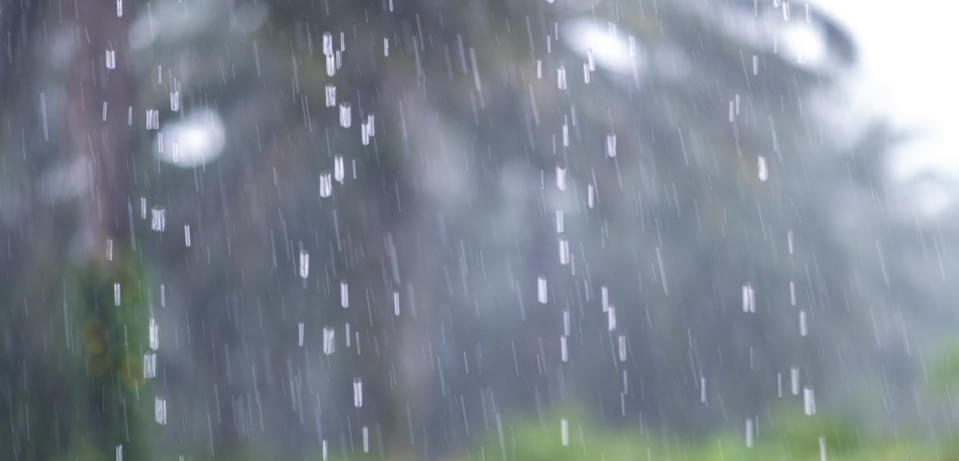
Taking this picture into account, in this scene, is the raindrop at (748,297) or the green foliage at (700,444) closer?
the green foliage at (700,444)

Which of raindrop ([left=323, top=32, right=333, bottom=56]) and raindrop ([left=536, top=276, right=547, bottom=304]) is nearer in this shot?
raindrop ([left=323, top=32, right=333, bottom=56])

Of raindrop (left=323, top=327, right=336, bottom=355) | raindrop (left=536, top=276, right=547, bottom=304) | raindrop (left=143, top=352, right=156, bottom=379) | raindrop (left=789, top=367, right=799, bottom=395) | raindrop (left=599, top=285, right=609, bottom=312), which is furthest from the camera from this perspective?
raindrop (left=536, top=276, right=547, bottom=304)

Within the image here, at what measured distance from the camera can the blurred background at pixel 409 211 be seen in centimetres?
517

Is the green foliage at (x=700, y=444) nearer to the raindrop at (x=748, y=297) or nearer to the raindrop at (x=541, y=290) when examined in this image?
the raindrop at (x=748, y=297)

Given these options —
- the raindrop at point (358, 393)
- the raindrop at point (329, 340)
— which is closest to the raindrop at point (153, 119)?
the raindrop at point (329, 340)

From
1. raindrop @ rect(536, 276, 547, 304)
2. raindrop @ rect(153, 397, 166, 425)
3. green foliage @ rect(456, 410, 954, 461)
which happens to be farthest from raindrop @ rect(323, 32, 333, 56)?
raindrop @ rect(536, 276, 547, 304)

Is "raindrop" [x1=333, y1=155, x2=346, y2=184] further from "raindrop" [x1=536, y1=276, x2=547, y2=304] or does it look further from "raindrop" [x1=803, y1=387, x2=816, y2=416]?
"raindrop" [x1=803, y1=387, x2=816, y2=416]

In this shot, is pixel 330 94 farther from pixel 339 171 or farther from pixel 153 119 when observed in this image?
pixel 153 119

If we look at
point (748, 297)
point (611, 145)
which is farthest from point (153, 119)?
point (748, 297)

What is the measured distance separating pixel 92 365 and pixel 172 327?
1.15 metres

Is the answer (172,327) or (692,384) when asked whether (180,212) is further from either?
(692,384)

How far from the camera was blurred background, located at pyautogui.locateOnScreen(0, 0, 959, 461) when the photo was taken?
517cm

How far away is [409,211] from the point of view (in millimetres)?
5367

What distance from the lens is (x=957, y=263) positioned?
262 inches
